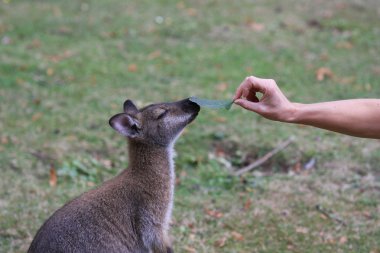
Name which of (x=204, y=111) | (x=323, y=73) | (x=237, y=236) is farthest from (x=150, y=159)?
(x=323, y=73)

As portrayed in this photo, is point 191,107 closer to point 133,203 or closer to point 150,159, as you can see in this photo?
point 150,159

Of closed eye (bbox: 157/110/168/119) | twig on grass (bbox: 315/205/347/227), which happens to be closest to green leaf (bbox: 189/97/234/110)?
closed eye (bbox: 157/110/168/119)

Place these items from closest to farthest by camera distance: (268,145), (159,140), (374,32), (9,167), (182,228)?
(159,140)
(182,228)
(9,167)
(268,145)
(374,32)

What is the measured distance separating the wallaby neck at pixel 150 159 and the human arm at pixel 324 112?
673 mm

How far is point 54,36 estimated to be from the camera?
9.19 metres

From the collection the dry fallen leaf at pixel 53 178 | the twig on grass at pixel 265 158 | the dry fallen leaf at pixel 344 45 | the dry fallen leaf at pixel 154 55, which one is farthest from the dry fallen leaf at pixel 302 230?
the dry fallen leaf at pixel 344 45

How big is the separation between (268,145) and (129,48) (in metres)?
3.67

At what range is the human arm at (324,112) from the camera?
3.27 metres

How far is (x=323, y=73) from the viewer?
316 inches

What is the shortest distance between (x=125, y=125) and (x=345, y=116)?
1.25m

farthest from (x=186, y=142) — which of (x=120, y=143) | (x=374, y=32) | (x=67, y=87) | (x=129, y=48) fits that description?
(x=374, y=32)

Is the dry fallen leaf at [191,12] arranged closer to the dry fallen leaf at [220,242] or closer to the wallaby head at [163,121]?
the dry fallen leaf at [220,242]

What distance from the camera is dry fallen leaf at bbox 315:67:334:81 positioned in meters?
7.92

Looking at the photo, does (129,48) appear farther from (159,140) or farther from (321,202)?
(159,140)
